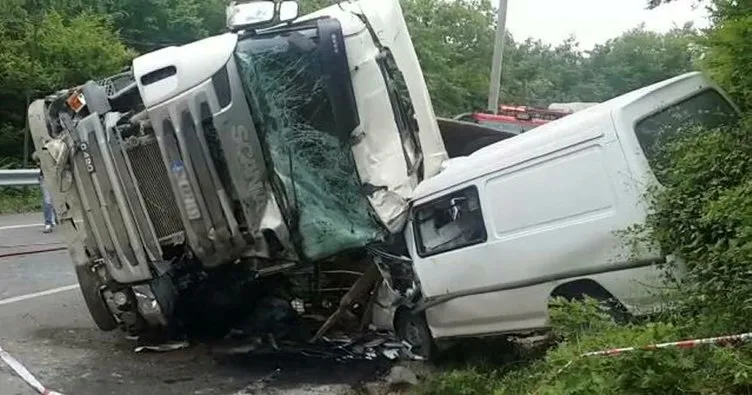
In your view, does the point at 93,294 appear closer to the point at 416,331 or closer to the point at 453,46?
the point at 416,331

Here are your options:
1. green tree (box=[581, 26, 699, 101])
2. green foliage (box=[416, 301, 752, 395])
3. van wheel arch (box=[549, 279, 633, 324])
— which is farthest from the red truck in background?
green tree (box=[581, 26, 699, 101])

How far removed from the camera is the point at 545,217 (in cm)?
636

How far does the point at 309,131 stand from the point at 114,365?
2387 mm

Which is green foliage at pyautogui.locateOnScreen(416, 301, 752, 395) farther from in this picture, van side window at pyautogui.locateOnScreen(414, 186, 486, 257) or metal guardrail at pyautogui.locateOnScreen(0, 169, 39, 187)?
metal guardrail at pyautogui.locateOnScreen(0, 169, 39, 187)

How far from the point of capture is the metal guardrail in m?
16.8

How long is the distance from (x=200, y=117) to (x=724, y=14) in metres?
3.95

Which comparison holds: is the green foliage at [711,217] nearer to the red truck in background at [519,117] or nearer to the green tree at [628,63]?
the red truck in background at [519,117]

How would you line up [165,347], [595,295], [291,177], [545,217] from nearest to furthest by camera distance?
[595,295], [545,217], [291,177], [165,347]

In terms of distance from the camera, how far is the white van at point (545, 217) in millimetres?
5922

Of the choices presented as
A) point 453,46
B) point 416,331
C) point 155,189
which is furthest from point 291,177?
point 453,46

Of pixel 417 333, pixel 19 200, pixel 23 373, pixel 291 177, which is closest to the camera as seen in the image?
pixel 23 373

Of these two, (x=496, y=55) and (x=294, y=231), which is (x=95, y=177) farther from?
(x=496, y=55)

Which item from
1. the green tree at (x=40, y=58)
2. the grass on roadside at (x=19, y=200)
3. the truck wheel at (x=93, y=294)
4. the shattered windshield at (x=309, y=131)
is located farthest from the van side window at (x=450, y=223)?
the green tree at (x=40, y=58)

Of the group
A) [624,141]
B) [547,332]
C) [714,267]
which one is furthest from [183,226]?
[714,267]
